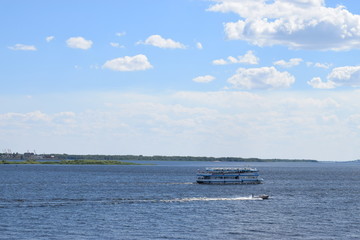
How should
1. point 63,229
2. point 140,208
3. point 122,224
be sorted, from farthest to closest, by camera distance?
1. point 140,208
2. point 122,224
3. point 63,229

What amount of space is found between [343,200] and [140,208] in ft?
188

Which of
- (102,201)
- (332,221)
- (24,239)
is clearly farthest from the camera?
(102,201)

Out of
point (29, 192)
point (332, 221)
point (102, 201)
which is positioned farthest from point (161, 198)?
point (332, 221)

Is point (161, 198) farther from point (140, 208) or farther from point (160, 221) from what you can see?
point (160, 221)

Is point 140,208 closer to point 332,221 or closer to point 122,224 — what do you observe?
point 122,224

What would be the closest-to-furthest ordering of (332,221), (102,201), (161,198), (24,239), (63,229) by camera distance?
(24,239), (63,229), (332,221), (102,201), (161,198)

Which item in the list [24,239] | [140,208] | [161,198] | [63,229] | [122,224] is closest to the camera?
[24,239]

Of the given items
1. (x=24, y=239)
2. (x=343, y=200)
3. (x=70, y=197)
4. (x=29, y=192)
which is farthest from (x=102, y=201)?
(x=343, y=200)

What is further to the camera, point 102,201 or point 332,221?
point 102,201

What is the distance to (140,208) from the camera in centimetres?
11556

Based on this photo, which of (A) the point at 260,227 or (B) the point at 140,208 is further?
(B) the point at 140,208

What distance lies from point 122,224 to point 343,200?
7233 cm

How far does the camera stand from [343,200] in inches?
5610

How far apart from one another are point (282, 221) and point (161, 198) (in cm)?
4679
